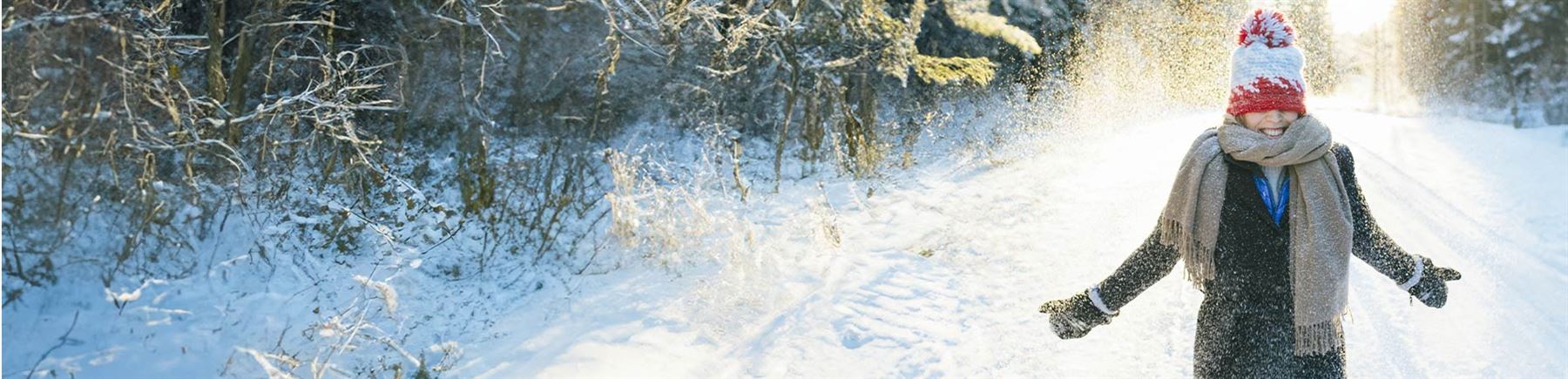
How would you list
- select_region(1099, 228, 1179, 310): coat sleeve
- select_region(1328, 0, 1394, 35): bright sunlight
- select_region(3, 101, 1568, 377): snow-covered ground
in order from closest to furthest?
1. select_region(1099, 228, 1179, 310): coat sleeve
2. select_region(3, 101, 1568, 377): snow-covered ground
3. select_region(1328, 0, 1394, 35): bright sunlight

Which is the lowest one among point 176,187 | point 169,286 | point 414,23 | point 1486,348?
point 1486,348

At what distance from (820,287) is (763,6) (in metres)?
3.41

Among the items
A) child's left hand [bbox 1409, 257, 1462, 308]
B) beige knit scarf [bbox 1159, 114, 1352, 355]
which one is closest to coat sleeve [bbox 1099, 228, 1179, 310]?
beige knit scarf [bbox 1159, 114, 1352, 355]

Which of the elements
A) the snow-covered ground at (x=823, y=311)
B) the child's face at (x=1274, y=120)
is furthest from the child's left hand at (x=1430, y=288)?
the snow-covered ground at (x=823, y=311)

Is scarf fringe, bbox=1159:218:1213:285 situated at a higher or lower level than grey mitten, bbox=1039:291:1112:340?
higher

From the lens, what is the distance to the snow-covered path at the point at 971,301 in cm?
450

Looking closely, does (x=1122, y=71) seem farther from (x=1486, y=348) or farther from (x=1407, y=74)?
(x=1486, y=348)

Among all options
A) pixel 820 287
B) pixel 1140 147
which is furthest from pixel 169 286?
pixel 1140 147

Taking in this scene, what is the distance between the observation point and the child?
2.50 m

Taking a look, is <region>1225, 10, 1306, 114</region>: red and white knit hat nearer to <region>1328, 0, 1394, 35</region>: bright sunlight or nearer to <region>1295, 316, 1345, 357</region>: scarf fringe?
<region>1295, 316, 1345, 357</region>: scarf fringe

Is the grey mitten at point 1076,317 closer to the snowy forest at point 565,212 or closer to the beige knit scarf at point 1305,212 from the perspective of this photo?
the beige knit scarf at point 1305,212

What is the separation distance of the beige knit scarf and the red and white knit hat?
78mm

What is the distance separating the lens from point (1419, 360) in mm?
4406

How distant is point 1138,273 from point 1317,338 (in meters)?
0.51
